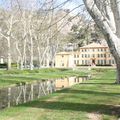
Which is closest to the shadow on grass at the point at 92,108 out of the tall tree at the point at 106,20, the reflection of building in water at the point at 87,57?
the tall tree at the point at 106,20

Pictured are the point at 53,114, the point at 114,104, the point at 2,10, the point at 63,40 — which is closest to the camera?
the point at 53,114

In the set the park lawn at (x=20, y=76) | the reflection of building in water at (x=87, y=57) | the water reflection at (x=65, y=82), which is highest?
the reflection of building in water at (x=87, y=57)

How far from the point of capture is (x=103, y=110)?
14898mm

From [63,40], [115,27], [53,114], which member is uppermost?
[63,40]

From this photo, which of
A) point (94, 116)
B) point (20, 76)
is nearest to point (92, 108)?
point (94, 116)

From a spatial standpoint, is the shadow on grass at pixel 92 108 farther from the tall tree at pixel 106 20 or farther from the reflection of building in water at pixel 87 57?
the reflection of building in water at pixel 87 57

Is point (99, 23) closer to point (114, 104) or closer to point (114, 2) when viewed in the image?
point (114, 2)

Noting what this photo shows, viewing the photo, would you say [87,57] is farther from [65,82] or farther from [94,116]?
[94,116]

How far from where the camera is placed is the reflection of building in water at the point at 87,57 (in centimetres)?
11538

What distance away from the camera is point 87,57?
12200 centimetres

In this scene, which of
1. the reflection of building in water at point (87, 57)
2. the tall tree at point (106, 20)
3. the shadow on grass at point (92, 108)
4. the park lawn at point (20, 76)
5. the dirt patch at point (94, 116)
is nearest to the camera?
the tall tree at point (106, 20)

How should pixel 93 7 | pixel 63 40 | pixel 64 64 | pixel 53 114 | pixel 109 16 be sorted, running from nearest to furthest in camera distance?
pixel 93 7
pixel 109 16
pixel 53 114
pixel 63 40
pixel 64 64

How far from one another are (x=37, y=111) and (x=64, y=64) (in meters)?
101

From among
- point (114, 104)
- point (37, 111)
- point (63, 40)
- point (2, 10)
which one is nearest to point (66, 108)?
point (37, 111)
